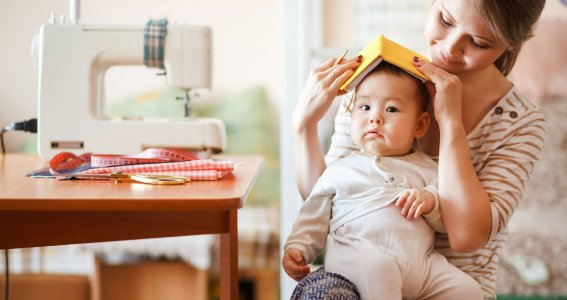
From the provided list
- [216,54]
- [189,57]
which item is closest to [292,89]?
[216,54]

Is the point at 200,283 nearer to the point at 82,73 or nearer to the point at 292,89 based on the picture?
the point at 292,89

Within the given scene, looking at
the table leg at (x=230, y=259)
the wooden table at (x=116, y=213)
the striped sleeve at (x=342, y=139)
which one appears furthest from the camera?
the striped sleeve at (x=342, y=139)

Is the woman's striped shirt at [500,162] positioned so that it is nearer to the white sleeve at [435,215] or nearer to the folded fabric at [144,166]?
the white sleeve at [435,215]

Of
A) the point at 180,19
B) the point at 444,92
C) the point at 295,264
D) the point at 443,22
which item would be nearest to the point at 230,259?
the point at 295,264

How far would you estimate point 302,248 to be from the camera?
4.67 ft

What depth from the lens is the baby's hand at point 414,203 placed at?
4.36 feet

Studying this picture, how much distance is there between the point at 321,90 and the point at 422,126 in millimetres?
214

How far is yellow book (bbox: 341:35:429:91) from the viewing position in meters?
1.37

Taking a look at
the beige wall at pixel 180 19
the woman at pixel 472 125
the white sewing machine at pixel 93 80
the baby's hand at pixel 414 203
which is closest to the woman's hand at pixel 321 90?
the woman at pixel 472 125

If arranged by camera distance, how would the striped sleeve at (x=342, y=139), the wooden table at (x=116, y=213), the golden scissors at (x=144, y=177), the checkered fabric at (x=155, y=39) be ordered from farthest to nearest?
the checkered fabric at (x=155, y=39) < the striped sleeve at (x=342, y=139) < the golden scissors at (x=144, y=177) < the wooden table at (x=116, y=213)

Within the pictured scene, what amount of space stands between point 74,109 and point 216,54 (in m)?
1.50

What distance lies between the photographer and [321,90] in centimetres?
147

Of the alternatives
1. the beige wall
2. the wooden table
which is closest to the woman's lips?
the wooden table

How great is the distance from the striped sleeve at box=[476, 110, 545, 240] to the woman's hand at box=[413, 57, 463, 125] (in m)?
0.13
